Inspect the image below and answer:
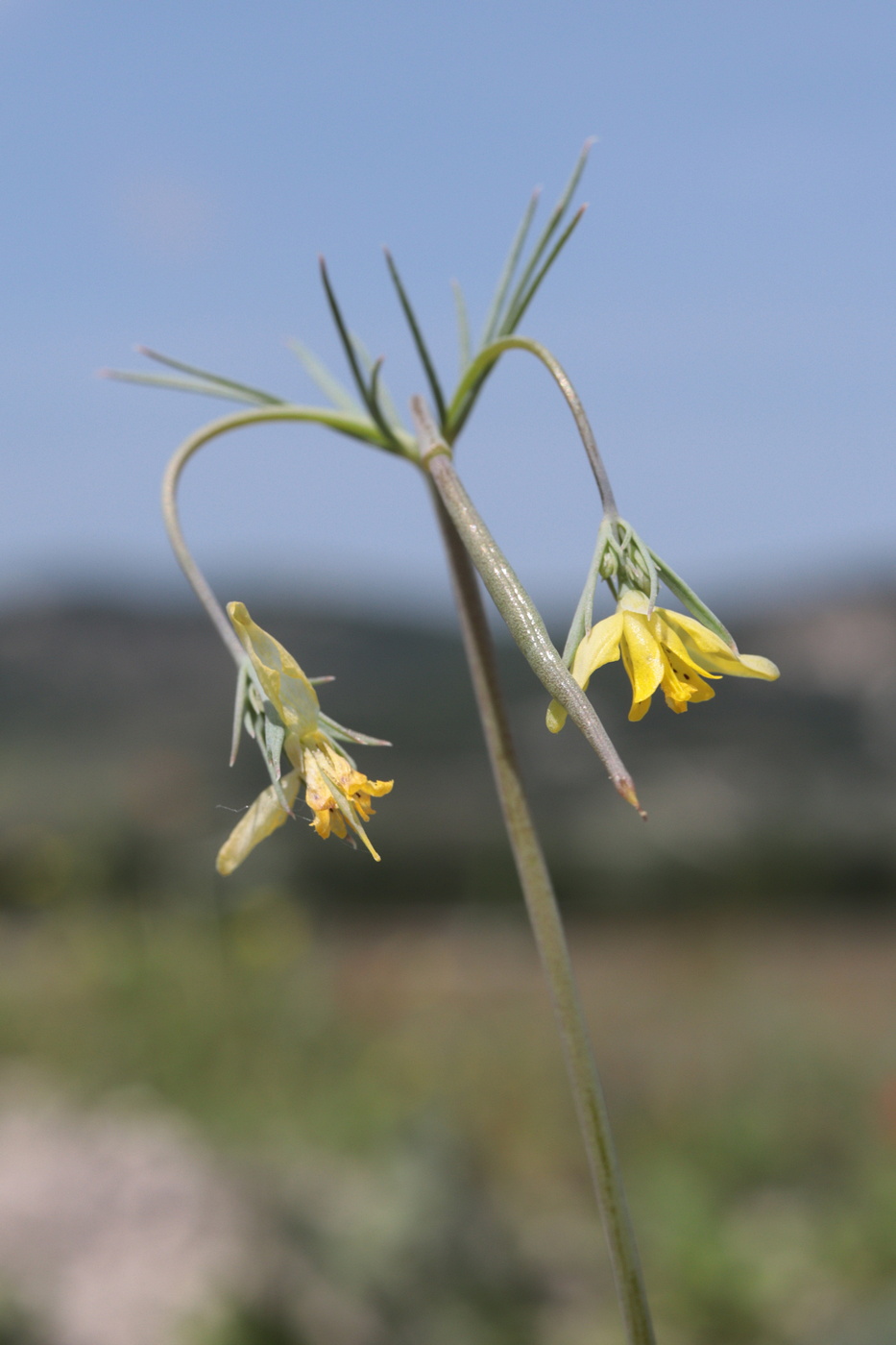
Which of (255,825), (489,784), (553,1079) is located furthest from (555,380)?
(489,784)

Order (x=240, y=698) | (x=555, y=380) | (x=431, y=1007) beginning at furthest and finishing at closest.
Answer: (x=431, y=1007)
(x=240, y=698)
(x=555, y=380)

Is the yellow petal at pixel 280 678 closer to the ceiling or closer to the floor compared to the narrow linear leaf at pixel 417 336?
closer to the floor

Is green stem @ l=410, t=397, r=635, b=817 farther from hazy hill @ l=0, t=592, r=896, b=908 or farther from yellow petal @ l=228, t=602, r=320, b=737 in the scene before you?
hazy hill @ l=0, t=592, r=896, b=908

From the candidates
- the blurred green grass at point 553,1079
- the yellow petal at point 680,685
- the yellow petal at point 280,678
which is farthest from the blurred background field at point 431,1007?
the yellow petal at point 280,678

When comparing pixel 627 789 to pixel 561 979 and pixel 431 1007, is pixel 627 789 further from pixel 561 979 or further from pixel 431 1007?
pixel 431 1007

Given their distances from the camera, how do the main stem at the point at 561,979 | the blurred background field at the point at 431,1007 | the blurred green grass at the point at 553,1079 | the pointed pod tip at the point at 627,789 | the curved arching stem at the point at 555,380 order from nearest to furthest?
1. the pointed pod tip at the point at 627,789
2. the curved arching stem at the point at 555,380
3. the main stem at the point at 561,979
4. the blurred background field at the point at 431,1007
5. the blurred green grass at the point at 553,1079

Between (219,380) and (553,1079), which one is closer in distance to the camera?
(219,380)

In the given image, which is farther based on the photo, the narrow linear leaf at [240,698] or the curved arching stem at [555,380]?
the narrow linear leaf at [240,698]

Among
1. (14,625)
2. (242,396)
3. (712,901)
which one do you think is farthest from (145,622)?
(242,396)

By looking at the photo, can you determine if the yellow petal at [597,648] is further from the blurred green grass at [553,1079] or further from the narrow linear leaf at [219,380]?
the blurred green grass at [553,1079]
